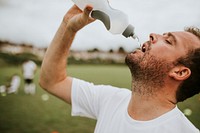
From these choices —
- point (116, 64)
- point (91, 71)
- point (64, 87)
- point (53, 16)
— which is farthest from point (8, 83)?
point (64, 87)

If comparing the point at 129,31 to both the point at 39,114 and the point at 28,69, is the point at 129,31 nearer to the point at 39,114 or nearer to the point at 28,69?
the point at 39,114

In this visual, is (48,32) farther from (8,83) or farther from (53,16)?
(8,83)

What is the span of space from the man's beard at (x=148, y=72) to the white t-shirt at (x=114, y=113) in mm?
77

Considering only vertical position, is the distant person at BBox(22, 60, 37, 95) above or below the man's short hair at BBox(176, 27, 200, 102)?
below

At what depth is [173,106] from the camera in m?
1.08

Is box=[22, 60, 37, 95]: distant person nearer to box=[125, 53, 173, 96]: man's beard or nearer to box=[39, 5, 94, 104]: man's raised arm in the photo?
box=[39, 5, 94, 104]: man's raised arm

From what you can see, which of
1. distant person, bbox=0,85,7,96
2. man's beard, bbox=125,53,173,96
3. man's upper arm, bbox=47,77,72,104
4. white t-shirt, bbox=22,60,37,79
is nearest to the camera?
man's beard, bbox=125,53,173,96

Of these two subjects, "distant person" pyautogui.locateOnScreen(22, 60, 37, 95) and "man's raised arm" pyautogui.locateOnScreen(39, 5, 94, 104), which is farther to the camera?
"distant person" pyautogui.locateOnScreen(22, 60, 37, 95)

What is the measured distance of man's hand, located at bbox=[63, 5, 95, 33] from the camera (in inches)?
42.0

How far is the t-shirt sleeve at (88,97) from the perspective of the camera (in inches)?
46.1

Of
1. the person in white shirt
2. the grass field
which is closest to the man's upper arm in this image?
the person in white shirt

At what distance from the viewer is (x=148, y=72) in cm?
109

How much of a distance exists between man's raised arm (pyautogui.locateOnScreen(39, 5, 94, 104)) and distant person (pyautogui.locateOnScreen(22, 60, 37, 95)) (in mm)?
2398

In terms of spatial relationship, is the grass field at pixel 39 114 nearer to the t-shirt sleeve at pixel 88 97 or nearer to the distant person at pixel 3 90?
the distant person at pixel 3 90
